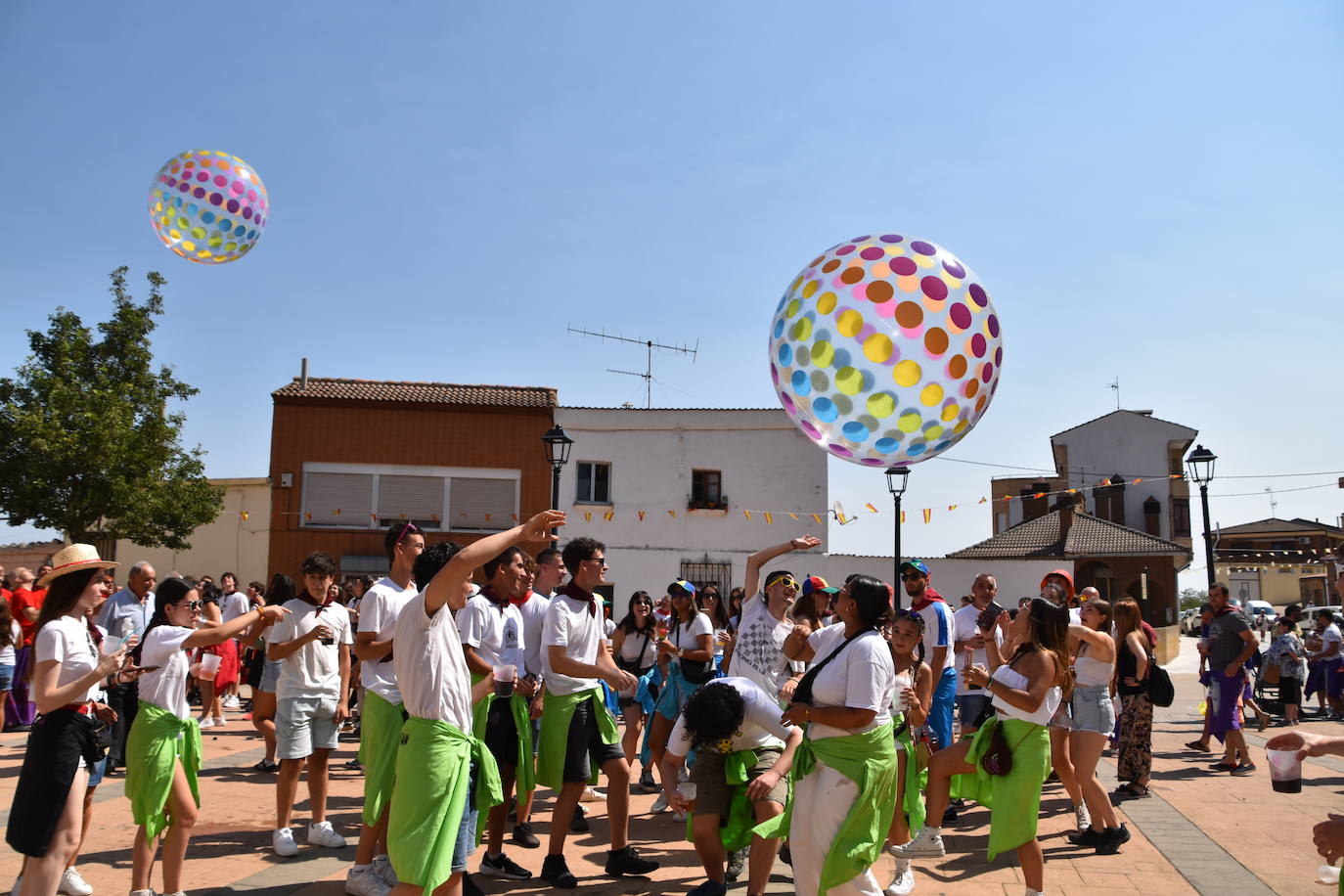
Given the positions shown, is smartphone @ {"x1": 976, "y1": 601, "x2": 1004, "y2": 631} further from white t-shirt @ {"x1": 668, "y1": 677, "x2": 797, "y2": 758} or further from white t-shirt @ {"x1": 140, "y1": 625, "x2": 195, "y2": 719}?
white t-shirt @ {"x1": 140, "y1": 625, "x2": 195, "y2": 719}

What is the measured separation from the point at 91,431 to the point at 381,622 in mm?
18206

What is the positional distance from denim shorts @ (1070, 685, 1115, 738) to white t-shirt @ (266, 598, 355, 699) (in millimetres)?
4867

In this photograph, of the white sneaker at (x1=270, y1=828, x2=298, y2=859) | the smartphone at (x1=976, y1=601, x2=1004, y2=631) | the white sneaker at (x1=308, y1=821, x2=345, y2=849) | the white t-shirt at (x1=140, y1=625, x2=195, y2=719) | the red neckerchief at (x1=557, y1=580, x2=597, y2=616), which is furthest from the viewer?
the smartphone at (x1=976, y1=601, x2=1004, y2=631)

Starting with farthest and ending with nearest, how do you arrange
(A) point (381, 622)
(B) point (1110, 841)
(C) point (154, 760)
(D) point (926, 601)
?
(D) point (926, 601) < (B) point (1110, 841) < (A) point (381, 622) < (C) point (154, 760)

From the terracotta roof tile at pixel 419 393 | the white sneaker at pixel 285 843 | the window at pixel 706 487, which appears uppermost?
the terracotta roof tile at pixel 419 393

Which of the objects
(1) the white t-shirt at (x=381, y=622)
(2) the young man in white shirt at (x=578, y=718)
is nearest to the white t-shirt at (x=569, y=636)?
(2) the young man in white shirt at (x=578, y=718)

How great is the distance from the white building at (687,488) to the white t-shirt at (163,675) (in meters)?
21.8

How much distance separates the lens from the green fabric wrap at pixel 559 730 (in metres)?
5.33

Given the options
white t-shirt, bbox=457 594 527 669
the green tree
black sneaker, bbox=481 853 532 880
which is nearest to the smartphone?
white t-shirt, bbox=457 594 527 669

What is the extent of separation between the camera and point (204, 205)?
829cm

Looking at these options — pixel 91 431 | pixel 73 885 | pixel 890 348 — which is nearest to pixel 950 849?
pixel 890 348

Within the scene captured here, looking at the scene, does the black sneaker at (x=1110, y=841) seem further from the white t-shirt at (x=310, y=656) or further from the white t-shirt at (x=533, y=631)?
the white t-shirt at (x=310, y=656)

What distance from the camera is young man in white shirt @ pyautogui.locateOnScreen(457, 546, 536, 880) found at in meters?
5.27

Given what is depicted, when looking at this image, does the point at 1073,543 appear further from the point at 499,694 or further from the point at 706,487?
the point at 499,694
